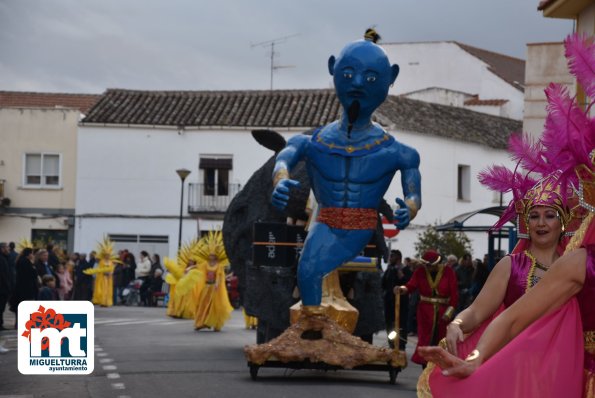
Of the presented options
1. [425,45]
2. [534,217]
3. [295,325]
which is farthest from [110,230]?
[534,217]

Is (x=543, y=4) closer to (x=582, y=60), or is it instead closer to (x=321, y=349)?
(x=321, y=349)

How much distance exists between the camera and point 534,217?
22.0 feet

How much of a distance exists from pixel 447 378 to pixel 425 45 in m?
50.3

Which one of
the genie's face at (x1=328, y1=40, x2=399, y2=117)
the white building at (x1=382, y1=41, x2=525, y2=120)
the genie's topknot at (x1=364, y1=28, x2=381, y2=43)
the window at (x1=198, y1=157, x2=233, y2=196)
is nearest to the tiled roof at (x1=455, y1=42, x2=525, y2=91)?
the white building at (x1=382, y1=41, x2=525, y2=120)

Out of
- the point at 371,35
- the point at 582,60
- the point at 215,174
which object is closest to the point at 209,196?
the point at 215,174

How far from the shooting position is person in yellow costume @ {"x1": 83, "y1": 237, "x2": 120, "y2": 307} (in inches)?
1297

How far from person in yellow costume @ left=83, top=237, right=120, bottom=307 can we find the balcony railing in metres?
12.9

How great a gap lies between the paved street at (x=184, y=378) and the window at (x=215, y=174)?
28430 mm

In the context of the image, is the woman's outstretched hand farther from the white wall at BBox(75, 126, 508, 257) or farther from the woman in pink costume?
the white wall at BBox(75, 126, 508, 257)

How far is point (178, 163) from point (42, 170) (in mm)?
5034

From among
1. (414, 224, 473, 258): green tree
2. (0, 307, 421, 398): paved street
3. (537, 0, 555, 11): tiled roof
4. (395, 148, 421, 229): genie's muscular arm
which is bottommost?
(0, 307, 421, 398): paved street

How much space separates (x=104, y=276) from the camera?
3328 centimetres

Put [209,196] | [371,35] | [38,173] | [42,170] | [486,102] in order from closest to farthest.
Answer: [371,35], [209,196], [42,170], [38,173], [486,102]

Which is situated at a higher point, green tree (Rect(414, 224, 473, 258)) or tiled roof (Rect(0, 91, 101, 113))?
tiled roof (Rect(0, 91, 101, 113))
